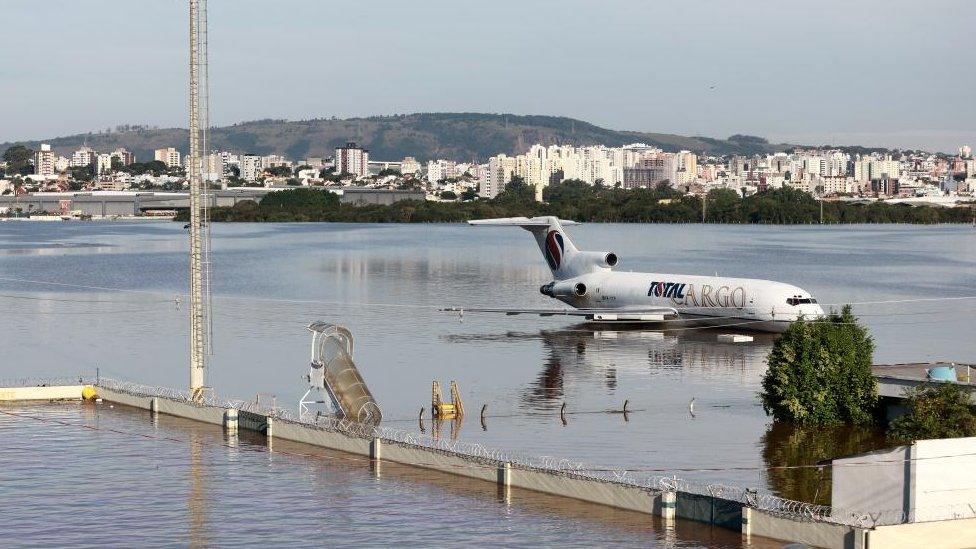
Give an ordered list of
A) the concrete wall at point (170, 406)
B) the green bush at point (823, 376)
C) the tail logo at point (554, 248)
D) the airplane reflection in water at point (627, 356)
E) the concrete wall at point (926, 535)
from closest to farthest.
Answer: the concrete wall at point (926, 535) → the green bush at point (823, 376) → the concrete wall at point (170, 406) → the airplane reflection in water at point (627, 356) → the tail logo at point (554, 248)

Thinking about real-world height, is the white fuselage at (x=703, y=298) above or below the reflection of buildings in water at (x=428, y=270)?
above

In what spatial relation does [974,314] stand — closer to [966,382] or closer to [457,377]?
[457,377]

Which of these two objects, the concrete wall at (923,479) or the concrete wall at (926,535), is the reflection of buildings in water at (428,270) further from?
the concrete wall at (926,535)

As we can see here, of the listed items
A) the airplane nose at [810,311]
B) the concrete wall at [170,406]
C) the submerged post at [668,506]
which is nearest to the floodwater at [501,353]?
the submerged post at [668,506]

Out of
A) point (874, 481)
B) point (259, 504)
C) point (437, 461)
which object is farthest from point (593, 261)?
point (874, 481)

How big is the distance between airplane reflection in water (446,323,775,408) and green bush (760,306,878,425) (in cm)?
1128

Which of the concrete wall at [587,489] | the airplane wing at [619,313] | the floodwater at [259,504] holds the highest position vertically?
the airplane wing at [619,313]

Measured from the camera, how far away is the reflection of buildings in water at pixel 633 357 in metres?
71.8

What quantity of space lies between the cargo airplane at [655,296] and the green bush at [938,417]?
109ft

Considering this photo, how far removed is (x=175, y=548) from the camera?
38.3 m

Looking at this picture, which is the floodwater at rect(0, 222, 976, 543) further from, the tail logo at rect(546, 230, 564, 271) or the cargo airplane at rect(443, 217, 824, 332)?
the tail logo at rect(546, 230, 564, 271)

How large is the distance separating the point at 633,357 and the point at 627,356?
53cm

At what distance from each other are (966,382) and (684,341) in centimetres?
3411

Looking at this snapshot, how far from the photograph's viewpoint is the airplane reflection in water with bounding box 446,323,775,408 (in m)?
71.5
